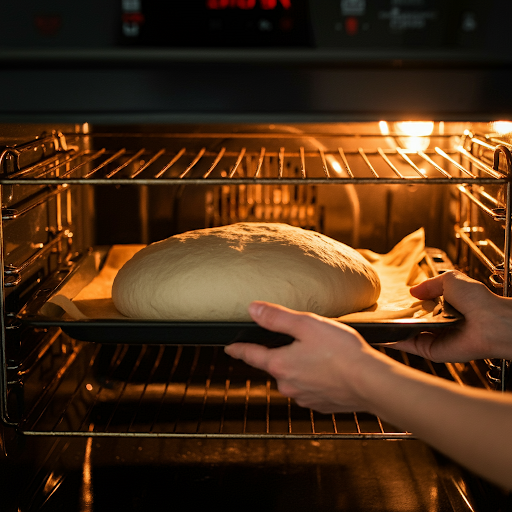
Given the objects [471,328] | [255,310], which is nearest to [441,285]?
[471,328]

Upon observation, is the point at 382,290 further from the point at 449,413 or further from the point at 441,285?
the point at 449,413

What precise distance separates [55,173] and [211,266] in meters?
0.42

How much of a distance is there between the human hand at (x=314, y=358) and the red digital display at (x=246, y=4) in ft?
1.14

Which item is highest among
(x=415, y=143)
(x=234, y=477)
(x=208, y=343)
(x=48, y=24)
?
(x=48, y=24)

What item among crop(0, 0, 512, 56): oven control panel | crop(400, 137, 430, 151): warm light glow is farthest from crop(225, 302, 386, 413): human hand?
crop(400, 137, 430, 151): warm light glow

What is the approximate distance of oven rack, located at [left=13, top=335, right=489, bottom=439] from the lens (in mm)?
1079

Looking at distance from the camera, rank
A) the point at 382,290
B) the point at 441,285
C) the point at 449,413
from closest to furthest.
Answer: the point at 449,413 → the point at 441,285 → the point at 382,290

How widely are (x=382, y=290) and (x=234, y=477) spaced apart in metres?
0.44

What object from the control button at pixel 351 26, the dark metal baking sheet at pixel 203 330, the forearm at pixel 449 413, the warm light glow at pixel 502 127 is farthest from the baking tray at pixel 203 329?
the control button at pixel 351 26

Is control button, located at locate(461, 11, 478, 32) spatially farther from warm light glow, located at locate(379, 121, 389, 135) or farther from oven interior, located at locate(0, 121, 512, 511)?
warm light glow, located at locate(379, 121, 389, 135)

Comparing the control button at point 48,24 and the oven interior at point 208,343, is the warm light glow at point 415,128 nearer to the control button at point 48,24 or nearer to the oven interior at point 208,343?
the oven interior at point 208,343

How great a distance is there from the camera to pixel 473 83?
0.67 metres

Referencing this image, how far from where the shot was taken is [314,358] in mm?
737

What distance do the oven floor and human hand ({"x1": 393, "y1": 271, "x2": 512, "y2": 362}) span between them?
0.20m
